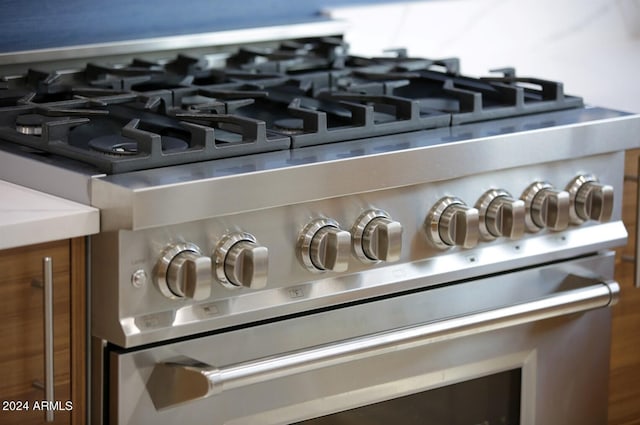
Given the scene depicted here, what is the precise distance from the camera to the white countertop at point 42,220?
126 centimetres

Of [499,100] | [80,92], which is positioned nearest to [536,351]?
[499,100]

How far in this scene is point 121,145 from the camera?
1.44m

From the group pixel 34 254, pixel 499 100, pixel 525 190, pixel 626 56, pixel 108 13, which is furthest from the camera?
pixel 626 56

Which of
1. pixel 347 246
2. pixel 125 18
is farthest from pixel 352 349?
pixel 125 18

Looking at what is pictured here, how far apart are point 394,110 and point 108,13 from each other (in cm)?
60

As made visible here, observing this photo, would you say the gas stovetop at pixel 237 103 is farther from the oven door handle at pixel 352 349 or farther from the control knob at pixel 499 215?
the oven door handle at pixel 352 349

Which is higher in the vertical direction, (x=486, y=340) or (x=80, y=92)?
(x=80, y=92)

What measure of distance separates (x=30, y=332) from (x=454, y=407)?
62 centimetres

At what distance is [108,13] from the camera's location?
2045 millimetres

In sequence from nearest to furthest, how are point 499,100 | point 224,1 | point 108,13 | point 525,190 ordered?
point 525,190
point 499,100
point 108,13
point 224,1

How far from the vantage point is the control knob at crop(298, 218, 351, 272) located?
145cm

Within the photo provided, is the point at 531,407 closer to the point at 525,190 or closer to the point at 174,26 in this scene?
the point at 525,190

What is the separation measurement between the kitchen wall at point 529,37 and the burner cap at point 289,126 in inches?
27.2

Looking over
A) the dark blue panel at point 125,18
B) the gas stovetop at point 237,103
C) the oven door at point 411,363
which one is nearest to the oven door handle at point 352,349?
the oven door at point 411,363
